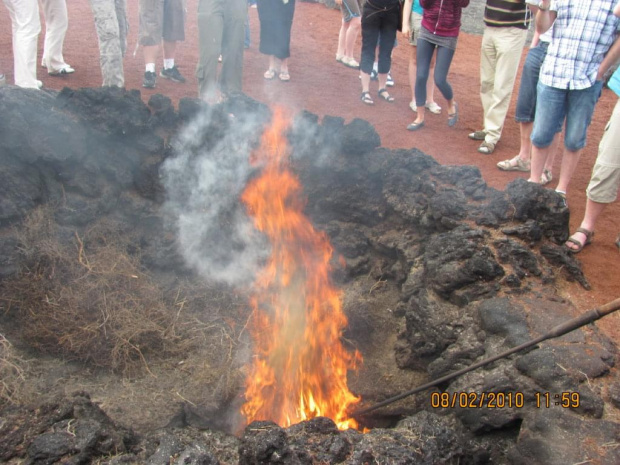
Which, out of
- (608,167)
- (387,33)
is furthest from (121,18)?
(608,167)

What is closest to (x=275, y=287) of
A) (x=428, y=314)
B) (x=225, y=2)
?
(x=428, y=314)

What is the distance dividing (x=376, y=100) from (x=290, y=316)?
530 cm

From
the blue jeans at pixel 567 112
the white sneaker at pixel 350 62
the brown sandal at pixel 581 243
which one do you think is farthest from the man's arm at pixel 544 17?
the white sneaker at pixel 350 62

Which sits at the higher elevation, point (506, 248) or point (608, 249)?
point (506, 248)

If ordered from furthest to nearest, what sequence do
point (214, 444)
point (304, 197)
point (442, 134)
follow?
1. point (442, 134)
2. point (304, 197)
3. point (214, 444)

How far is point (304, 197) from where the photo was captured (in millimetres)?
6012

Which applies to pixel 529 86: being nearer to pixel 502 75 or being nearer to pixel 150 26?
pixel 502 75

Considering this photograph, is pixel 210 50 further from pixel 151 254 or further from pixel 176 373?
pixel 176 373

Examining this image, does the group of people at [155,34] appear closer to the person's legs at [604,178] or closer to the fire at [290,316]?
the fire at [290,316]

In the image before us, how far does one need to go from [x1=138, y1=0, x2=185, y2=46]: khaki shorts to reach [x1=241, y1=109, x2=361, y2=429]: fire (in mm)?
2884

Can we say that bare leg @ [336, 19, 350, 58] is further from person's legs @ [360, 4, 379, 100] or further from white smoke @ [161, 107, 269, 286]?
white smoke @ [161, 107, 269, 286]

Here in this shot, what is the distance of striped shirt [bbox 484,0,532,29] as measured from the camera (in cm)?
703

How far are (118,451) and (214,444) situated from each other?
572 mm

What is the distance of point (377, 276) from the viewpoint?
5570 millimetres
